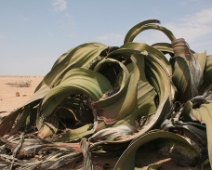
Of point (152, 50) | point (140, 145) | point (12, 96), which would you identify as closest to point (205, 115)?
point (140, 145)

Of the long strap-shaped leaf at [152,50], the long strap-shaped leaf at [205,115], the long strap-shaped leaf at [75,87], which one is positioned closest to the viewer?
the long strap-shaped leaf at [205,115]

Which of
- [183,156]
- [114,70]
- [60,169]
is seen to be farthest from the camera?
[114,70]

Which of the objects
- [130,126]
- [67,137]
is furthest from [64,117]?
[130,126]

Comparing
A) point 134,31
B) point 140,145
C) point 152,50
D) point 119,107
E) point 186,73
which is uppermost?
point 134,31

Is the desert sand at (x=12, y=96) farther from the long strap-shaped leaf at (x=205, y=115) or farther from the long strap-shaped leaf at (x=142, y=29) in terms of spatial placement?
the long strap-shaped leaf at (x=205, y=115)

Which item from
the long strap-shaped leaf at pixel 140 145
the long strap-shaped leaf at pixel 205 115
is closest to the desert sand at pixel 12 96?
the long strap-shaped leaf at pixel 140 145

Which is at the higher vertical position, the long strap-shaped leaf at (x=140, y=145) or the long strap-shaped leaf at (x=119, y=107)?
the long strap-shaped leaf at (x=119, y=107)

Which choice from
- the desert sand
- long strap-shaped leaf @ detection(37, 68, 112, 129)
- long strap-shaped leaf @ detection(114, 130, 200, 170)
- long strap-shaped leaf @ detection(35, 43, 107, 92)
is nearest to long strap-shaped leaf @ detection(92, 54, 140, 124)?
long strap-shaped leaf @ detection(37, 68, 112, 129)

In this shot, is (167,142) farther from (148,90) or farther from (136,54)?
(136,54)

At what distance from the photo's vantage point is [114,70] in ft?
5.62

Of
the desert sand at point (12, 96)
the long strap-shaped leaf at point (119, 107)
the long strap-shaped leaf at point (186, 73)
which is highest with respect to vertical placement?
the long strap-shaped leaf at point (186, 73)

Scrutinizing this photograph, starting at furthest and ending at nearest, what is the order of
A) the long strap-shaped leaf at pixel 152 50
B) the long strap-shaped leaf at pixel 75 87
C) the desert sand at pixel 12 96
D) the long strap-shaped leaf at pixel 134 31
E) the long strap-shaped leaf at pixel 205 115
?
the desert sand at pixel 12 96, the long strap-shaped leaf at pixel 134 31, the long strap-shaped leaf at pixel 152 50, the long strap-shaped leaf at pixel 75 87, the long strap-shaped leaf at pixel 205 115

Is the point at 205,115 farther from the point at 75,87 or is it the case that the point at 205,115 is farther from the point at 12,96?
the point at 12,96

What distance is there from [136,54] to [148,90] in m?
0.22
